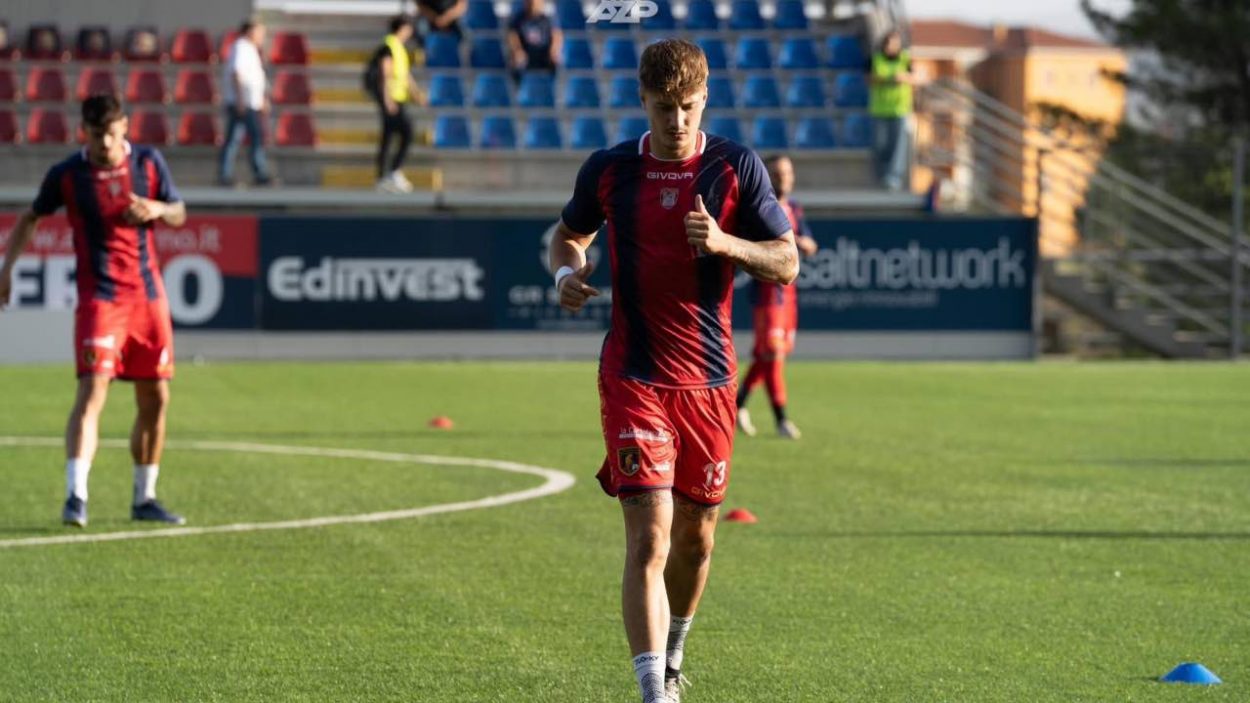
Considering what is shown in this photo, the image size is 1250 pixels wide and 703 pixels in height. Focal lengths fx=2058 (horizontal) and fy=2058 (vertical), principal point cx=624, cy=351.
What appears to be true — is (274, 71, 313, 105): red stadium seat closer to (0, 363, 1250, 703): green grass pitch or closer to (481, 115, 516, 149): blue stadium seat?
(481, 115, 516, 149): blue stadium seat

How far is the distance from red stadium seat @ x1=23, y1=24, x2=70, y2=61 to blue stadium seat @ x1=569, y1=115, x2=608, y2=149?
25.3 ft

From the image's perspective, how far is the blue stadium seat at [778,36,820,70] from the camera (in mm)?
32438

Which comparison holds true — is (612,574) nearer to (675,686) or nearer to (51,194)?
(675,686)

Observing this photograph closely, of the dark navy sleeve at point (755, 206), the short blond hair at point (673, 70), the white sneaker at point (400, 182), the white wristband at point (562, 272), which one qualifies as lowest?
the white sneaker at point (400, 182)

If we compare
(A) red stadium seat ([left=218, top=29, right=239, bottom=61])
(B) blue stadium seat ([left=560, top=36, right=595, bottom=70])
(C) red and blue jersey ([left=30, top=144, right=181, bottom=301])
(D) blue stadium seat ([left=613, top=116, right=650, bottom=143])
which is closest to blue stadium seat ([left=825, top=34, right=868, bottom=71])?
(D) blue stadium seat ([left=613, top=116, right=650, bottom=143])

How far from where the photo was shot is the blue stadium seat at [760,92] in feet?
104

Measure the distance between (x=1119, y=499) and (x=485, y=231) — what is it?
1574cm

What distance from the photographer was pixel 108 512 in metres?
11.1

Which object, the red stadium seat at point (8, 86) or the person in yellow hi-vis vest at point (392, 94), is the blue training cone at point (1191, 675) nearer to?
the person in yellow hi-vis vest at point (392, 94)

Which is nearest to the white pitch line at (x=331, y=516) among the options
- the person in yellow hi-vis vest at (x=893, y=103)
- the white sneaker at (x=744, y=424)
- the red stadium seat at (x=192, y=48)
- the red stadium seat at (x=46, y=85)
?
the white sneaker at (x=744, y=424)

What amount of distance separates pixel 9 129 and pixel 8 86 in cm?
95

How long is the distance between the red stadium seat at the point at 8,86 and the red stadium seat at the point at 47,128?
16.3 inches

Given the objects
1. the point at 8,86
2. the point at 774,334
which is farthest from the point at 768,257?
the point at 8,86

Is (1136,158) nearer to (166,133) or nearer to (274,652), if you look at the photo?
(166,133)
